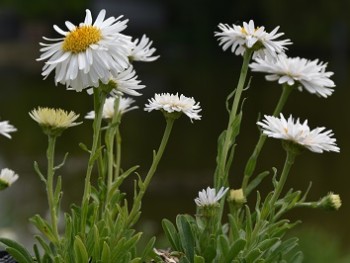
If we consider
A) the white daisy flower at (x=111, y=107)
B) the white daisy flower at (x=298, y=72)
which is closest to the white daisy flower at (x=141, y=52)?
the white daisy flower at (x=111, y=107)

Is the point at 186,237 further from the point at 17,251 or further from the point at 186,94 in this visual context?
the point at 186,94

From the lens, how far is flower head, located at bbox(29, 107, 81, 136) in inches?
39.8

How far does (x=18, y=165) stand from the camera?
24.5ft

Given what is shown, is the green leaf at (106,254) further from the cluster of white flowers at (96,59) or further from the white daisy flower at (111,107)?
the white daisy flower at (111,107)

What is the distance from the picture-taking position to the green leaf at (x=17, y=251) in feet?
3.35

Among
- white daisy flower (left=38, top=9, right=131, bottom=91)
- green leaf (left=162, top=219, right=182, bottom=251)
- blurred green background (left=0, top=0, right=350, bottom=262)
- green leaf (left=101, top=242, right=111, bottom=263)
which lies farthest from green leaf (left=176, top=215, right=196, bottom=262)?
blurred green background (left=0, top=0, right=350, bottom=262)

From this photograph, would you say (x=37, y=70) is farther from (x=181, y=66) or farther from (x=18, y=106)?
(x=18, y=106)

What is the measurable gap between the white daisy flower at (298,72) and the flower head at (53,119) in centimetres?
28

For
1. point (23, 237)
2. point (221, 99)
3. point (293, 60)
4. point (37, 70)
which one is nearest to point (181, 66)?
point (37, 70)

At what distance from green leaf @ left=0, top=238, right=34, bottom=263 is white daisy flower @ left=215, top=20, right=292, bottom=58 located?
379 mm

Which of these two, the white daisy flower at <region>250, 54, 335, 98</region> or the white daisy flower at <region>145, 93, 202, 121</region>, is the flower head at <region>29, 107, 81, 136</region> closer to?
the white daisy flower at <region>145, 93, 202, 121</region>

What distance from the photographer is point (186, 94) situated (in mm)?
12430

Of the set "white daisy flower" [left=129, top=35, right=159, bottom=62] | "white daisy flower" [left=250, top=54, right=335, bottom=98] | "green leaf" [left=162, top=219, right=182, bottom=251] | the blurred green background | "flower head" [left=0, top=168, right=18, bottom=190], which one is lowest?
"green leaf" [left=162, top=219, right=182, bottom=251]

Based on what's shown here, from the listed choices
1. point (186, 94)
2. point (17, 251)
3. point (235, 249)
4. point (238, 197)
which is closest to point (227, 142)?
point (238, 197)
